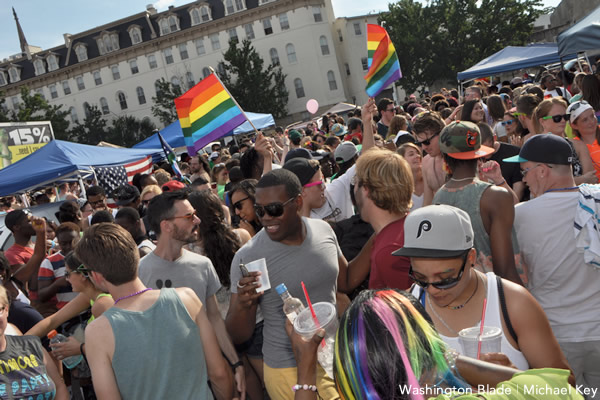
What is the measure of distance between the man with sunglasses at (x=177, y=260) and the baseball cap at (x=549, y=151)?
2.18 m

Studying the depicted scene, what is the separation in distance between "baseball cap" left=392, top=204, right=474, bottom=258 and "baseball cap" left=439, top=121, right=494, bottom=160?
1.18m

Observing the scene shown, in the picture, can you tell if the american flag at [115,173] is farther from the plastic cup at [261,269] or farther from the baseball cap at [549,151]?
the baseball cap at [549,151]

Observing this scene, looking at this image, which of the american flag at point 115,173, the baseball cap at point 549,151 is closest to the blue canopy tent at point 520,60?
the american flag at point 115,173

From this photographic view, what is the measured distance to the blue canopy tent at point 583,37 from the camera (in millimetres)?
8320

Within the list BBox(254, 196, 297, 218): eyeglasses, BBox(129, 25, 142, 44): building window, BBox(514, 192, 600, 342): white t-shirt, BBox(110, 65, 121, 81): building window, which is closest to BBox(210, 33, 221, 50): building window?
BBox(129, 25, 142, 44): building window

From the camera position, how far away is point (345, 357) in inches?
58.0

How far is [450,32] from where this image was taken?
4931cm

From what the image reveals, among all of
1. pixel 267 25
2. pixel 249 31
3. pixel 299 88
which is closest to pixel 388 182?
pixel 299 88

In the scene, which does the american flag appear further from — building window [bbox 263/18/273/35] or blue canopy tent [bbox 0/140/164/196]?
building window [bbox 263/18/273/35]

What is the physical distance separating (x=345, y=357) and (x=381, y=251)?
1.58 m

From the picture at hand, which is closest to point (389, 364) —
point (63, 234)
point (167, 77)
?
point (63, 234)

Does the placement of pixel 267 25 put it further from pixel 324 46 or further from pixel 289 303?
pixel 289 303

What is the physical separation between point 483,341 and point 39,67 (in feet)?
229

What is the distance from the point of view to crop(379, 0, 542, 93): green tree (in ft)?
157
